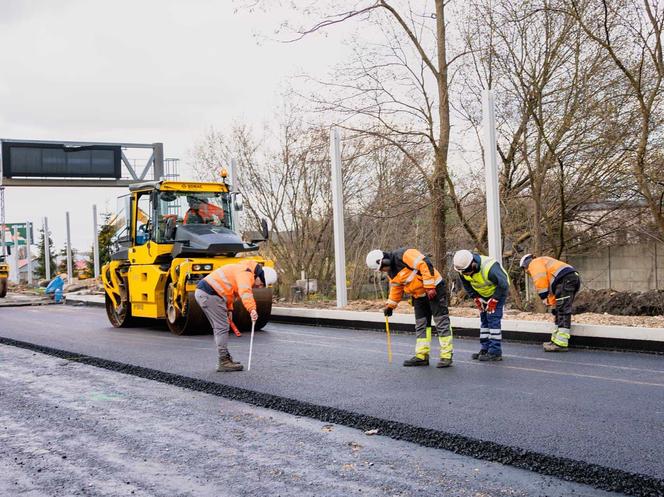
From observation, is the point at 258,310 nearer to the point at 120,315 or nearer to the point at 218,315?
the point at 120,315

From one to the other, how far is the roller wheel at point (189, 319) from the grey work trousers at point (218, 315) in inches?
147

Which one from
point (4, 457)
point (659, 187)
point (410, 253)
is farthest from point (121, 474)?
point (659, 187)

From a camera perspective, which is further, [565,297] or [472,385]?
[565,297]

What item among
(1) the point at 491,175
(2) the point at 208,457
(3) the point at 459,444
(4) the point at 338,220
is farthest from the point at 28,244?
(3) the point at 459,444

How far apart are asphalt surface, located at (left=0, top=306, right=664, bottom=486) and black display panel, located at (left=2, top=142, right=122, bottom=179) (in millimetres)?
16075

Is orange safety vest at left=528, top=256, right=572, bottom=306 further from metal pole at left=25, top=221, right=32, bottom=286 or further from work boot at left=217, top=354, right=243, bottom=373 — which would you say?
metal pole at left=25, top=221, right=32, bottom=286

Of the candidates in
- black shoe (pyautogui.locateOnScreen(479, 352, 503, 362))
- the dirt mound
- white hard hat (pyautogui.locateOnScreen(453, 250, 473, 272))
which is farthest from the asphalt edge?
the dirt mound

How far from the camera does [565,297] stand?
9.66m

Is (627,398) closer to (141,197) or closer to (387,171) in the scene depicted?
(141,197)

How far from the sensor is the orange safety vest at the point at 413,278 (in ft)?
28.1

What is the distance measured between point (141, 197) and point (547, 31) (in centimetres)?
799

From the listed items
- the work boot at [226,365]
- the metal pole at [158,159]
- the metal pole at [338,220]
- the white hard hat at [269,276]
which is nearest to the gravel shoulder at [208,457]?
the work boot at [226,365]

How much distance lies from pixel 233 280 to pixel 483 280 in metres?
3.06

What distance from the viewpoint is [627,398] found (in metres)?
6.68
